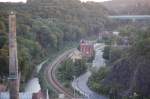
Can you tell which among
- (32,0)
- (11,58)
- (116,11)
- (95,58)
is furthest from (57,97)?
(116,11)

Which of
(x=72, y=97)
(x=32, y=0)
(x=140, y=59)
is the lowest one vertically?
(x=72, y=97)

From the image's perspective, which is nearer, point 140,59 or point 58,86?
point 140,59

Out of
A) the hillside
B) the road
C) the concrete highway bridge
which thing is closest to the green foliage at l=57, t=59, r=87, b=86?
the road

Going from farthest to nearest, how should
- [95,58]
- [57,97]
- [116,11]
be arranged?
[116,11]
[95,58]
[57,97]

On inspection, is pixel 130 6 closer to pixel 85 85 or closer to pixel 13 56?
pixel 85 85

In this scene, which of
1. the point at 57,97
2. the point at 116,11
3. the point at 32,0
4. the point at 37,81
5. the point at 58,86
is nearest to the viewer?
the point at 57,97

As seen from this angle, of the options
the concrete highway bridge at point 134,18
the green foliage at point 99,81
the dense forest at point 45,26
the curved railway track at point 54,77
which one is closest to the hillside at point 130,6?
the concrete highway bridge at point 134,18

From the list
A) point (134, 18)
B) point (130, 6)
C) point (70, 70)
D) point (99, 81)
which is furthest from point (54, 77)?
point (130, 6)

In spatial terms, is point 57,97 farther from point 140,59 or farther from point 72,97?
point 140,59

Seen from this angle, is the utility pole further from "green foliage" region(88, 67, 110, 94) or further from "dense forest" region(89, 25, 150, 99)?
"green foliage" region(88, 67, 110, 94)
